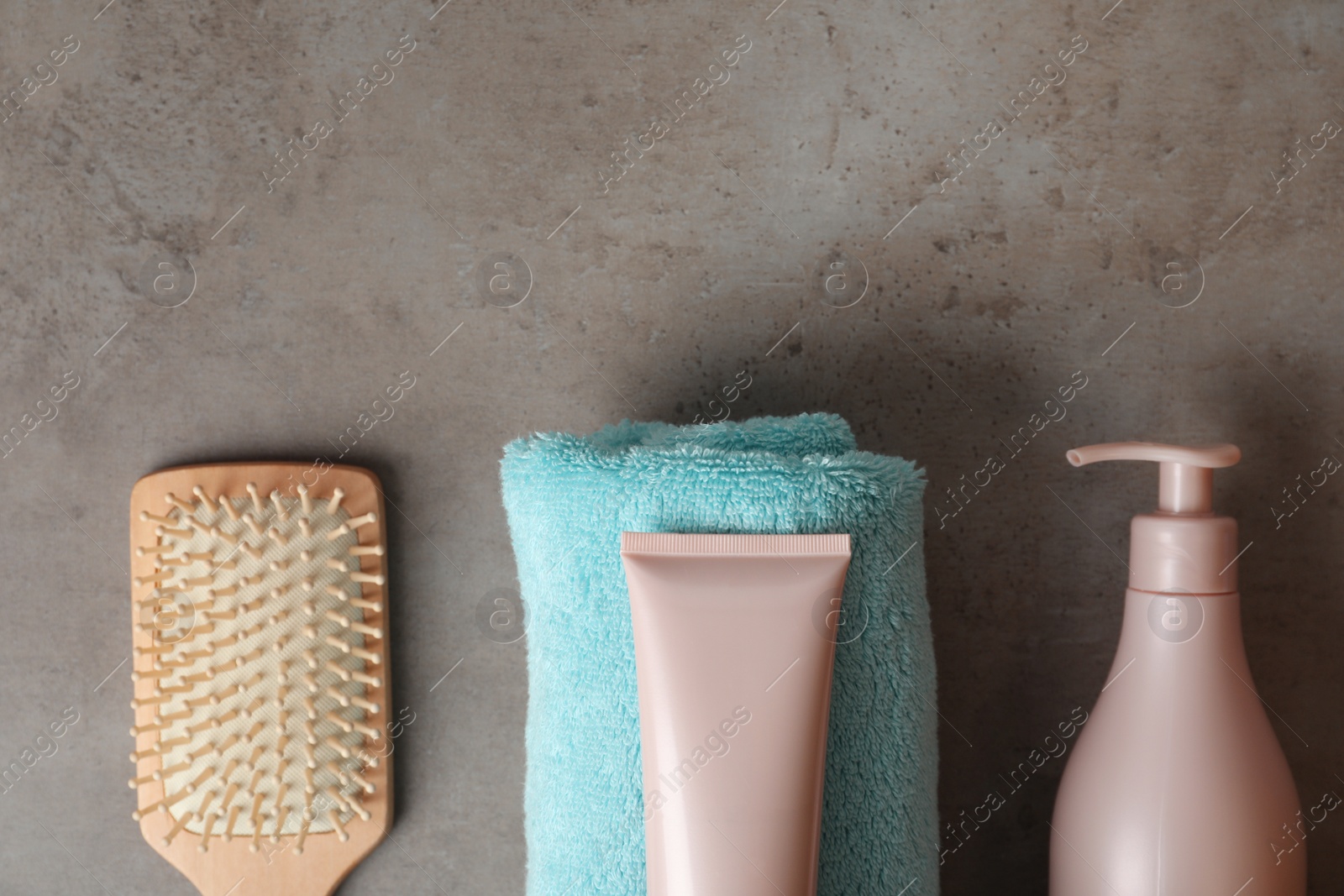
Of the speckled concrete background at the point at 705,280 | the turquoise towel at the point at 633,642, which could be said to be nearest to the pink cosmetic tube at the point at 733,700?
the turquoise towel at the point at 633,642

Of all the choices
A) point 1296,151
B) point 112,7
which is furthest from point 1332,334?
point 112,7

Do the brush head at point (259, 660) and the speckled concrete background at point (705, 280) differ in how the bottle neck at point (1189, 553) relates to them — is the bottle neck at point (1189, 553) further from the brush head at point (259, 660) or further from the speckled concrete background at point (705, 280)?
the brush head at point (259, 660)

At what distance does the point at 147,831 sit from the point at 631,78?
50 cm

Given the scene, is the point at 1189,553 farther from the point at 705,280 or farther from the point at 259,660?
the point at 259,660

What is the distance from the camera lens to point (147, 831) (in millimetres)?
481

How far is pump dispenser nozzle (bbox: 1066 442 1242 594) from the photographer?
391 millimetres

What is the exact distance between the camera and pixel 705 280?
476 millimetres

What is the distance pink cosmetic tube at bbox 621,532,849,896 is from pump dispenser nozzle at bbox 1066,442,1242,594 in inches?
6.3

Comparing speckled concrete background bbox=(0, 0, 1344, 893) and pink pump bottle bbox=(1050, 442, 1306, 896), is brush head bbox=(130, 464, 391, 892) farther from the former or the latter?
pink pump bottle bbox=(1050, 442, 1306, 896)

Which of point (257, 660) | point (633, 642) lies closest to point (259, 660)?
point (257, 660)

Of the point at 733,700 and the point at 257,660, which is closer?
the point at 733,700

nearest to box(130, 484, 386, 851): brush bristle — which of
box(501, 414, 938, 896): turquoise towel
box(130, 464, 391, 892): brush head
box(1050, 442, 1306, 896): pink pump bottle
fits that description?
box(130, 464, 391, 892): brush head

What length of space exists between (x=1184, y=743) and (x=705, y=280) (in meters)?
0.33

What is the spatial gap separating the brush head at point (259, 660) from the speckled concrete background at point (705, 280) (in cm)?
2
